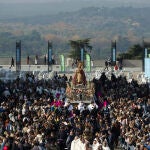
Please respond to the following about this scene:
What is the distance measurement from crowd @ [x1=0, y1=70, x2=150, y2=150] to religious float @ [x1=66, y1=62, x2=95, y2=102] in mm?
317

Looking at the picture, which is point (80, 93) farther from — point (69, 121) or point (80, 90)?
point (69, 121)

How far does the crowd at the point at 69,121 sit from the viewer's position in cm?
2238

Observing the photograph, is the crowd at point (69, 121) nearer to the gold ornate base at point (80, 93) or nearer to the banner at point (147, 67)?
the gold ornate base at point (80, 93)

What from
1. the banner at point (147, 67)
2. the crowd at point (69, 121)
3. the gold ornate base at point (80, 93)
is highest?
the banner at point (147, 67)

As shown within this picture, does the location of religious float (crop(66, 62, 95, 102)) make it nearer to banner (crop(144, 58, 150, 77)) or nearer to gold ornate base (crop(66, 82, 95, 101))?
gold ornate base (crop(66, 82, 95, 101))

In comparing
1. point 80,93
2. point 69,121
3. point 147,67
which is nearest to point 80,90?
point 80,93

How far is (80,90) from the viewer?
3597 centimetres

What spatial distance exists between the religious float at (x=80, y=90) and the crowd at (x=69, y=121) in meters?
0.32

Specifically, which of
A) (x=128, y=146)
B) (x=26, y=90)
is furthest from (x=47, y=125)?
(x=26, y=90)

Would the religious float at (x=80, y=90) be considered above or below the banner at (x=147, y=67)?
below

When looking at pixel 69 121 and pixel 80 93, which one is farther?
pixel 80 93

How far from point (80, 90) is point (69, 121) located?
928 cm

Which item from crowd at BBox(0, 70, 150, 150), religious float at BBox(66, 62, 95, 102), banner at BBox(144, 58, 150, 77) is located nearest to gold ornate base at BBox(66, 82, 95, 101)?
religious float at BBox(66, 62, 95, 102)

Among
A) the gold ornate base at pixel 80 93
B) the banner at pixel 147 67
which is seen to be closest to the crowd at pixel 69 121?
→ the gold ornate base at pixel 80 93
